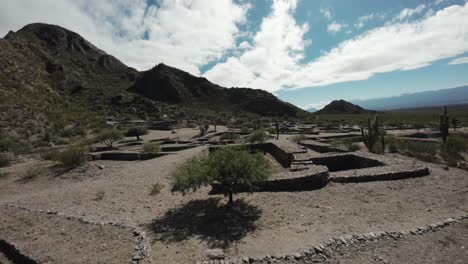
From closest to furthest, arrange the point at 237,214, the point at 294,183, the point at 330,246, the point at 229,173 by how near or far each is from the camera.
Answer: the point at 330,246 → the point at 237,214 → the point at 229,173 → the point at 294,183

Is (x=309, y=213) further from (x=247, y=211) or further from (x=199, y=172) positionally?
(x=199, y=172)

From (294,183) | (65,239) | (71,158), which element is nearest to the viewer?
(65,239)

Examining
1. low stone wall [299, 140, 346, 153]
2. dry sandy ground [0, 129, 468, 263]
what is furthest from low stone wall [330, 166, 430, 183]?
low stone wall [299, 140, 346, 153]

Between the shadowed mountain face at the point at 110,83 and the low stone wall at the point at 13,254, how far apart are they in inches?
2095

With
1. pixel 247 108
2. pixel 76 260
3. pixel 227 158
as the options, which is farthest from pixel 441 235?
pixel 247 108

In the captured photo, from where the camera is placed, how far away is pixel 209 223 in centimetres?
892

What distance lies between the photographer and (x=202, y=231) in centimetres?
841

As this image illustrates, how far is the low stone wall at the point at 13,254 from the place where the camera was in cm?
749

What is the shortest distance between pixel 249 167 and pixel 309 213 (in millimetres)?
2593

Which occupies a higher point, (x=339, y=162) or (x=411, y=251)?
(x=339, y=162)

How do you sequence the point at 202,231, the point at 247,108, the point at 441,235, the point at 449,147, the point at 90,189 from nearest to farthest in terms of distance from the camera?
the point at 441,235 → the point at 202,231 → the point at 90,189 → the point at 449,147 → the point at 247,108

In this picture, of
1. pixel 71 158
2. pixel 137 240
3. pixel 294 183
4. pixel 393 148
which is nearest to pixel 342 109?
pixel 393 148

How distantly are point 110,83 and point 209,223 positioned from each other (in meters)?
91.9

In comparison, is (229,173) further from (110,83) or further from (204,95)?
(204,95)
